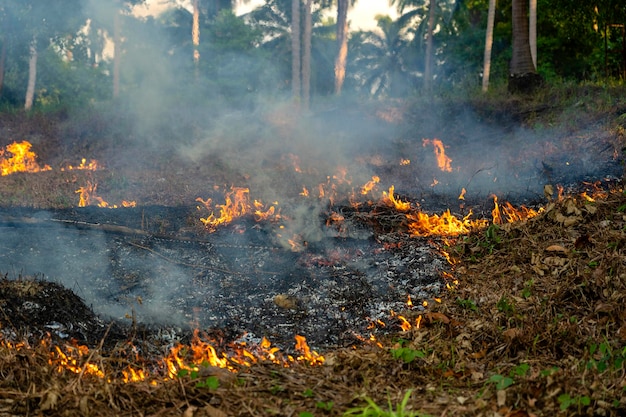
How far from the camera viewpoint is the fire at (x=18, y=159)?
1385cm

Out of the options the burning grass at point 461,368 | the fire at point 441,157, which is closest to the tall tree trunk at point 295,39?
the fire at point 441,157

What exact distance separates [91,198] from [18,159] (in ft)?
14.4

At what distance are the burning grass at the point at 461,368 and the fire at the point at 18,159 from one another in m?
11.5

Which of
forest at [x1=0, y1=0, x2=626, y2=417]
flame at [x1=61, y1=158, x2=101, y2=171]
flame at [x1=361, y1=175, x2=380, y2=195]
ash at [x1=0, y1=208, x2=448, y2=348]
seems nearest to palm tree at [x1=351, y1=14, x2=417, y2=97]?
forest at [x1=0, y1=0, x2=626, y2=417]

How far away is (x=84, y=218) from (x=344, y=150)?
750cm

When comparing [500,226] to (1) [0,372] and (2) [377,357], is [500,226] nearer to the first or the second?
(2) [377,357]

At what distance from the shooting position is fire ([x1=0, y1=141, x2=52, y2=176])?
13852 millimetres

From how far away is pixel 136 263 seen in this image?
22.6 feet

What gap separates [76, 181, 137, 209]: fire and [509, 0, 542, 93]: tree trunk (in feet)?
32.0

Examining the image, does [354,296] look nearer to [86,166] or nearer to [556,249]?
[556,249]

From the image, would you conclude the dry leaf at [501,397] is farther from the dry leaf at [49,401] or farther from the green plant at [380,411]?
the dry leaf at [49,401]

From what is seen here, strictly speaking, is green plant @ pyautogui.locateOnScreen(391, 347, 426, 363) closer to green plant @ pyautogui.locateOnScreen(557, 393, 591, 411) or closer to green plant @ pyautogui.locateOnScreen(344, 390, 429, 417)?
green plant @ pyautogui.locateOnScreen(344, 390, 429, 417)

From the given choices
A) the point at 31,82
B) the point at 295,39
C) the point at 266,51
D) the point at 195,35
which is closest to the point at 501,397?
the point at 295,39

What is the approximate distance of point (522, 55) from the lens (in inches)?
520
